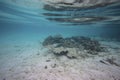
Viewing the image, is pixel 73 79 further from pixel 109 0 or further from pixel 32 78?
pixel 109 0

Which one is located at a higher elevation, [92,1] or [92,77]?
[92,1]

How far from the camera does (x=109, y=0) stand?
11.7 meters

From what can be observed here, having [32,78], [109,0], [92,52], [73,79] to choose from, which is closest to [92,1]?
[109,0]

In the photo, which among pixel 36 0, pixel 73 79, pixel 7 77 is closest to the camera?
pixel 73 79

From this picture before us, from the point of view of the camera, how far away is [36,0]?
12.8m

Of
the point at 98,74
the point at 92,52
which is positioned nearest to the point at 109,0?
the point at 92,52

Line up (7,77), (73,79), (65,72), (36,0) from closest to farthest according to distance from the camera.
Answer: (73,79) < (7,77) < (65,72) < (36,0)

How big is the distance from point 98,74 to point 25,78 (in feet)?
17.5

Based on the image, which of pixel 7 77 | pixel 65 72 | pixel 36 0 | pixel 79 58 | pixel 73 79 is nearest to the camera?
pixel 73 79

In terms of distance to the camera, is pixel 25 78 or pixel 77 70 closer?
pixel 25 78

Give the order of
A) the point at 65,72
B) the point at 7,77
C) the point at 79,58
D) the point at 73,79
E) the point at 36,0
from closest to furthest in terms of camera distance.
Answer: the point at 73,79 < the point at 7,77 < the point at 65,72 < the point at 79,58 < the point at 36,0

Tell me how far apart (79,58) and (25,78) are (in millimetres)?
6288

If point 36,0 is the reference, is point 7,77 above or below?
below

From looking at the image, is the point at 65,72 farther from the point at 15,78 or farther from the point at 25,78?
the point at 15,78
